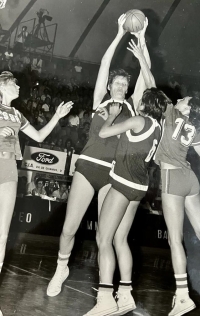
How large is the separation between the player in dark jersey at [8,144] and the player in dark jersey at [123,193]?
1.69 feet

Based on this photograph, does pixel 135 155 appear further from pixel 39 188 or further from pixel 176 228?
pixel 39 188

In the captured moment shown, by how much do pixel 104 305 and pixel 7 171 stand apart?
996mm

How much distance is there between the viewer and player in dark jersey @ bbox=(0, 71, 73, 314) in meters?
2.13

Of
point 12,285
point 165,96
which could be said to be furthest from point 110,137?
point 12,285

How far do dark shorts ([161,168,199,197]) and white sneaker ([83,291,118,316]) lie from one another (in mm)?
781

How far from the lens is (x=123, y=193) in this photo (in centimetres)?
223

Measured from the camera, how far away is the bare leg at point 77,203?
2.34 m

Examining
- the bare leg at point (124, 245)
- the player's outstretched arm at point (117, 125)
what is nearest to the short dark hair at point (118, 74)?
the player's outstretched arm at point (117, 125)

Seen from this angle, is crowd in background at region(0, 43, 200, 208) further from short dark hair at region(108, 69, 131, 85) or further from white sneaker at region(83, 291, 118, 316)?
white sneaker at region(83, 291, 118, 316)

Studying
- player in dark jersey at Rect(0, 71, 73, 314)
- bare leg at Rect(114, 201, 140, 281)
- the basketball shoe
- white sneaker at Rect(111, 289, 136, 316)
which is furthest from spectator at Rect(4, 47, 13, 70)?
white sneaker at Rect(111, 289, 136, 316)

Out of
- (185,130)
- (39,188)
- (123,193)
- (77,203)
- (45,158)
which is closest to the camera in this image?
(123,193)

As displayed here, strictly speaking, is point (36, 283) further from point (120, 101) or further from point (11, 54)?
point (11, 54)

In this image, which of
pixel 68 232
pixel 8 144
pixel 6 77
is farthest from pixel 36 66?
pixel 68 232

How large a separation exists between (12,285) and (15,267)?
0.22m
